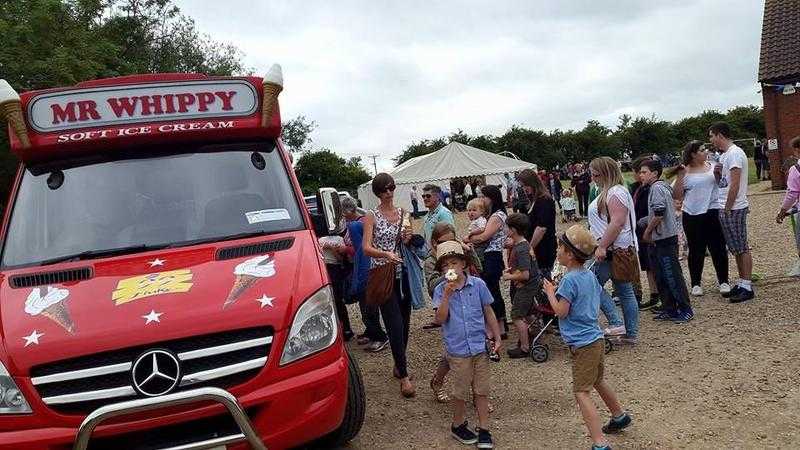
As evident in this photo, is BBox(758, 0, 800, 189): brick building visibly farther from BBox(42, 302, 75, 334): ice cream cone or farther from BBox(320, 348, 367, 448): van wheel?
BBox(42, 302, 75, 334): ice cream cone

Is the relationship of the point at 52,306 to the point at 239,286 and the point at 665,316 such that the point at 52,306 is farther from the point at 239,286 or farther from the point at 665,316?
the point at 665,316

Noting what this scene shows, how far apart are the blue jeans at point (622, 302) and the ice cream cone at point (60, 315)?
15.0 feet

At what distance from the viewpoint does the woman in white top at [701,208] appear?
23.2 feet

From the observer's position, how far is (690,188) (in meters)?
7.10

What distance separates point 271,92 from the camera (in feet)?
15.0

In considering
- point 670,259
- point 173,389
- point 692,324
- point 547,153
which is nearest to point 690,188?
point 670,259

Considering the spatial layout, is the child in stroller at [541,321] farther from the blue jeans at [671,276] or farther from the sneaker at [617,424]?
the sneaker at [617,424]

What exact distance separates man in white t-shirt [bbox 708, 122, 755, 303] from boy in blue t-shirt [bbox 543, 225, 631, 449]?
371cm

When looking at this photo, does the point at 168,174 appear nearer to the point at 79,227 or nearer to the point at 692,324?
the point at 79,227

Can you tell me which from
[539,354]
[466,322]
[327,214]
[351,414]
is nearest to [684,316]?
[539,354]

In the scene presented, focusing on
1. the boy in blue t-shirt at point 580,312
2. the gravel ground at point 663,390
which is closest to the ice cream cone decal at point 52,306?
the gravel ground at point 663,390

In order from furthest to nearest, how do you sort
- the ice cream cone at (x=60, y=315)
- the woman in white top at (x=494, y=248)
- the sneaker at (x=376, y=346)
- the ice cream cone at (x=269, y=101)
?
the sneaker at (x=376, y=346), the woman in white top at (x=494, y=248), the ice cream cone at (x=269, y=101), the ice cream cone at (x=60, y=315)

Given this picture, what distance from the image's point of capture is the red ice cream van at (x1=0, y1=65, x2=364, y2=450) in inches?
119

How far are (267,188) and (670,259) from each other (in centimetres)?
450
